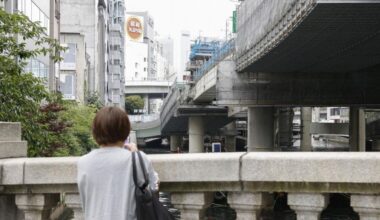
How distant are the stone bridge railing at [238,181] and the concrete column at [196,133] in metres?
57.9

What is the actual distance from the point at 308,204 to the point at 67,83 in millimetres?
50984

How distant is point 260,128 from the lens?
41.8 meters

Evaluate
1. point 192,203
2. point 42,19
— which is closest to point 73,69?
point 42,19

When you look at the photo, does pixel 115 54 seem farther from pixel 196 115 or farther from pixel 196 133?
pixel 196 115

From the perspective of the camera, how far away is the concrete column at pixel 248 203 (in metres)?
4.79

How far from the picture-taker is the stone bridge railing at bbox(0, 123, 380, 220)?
4453 mm

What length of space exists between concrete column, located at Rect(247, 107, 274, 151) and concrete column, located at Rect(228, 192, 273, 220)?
36.7 meters

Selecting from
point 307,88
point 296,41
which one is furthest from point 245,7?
point 296,41

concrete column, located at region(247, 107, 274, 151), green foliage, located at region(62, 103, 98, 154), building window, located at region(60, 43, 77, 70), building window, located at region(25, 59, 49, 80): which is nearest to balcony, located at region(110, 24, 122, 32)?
building window, located at region(60, 43, 77, 70)

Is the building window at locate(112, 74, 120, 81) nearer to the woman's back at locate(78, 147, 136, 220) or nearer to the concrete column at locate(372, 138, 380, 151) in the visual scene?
the concrete column at locate(372, 138, 380, 151)

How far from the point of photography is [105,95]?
289ft

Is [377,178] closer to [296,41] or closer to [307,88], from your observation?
[296,41]

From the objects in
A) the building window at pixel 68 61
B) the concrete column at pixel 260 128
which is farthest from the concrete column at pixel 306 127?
the concrete column at pixel 260 128

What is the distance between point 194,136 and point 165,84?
55.4 metres
